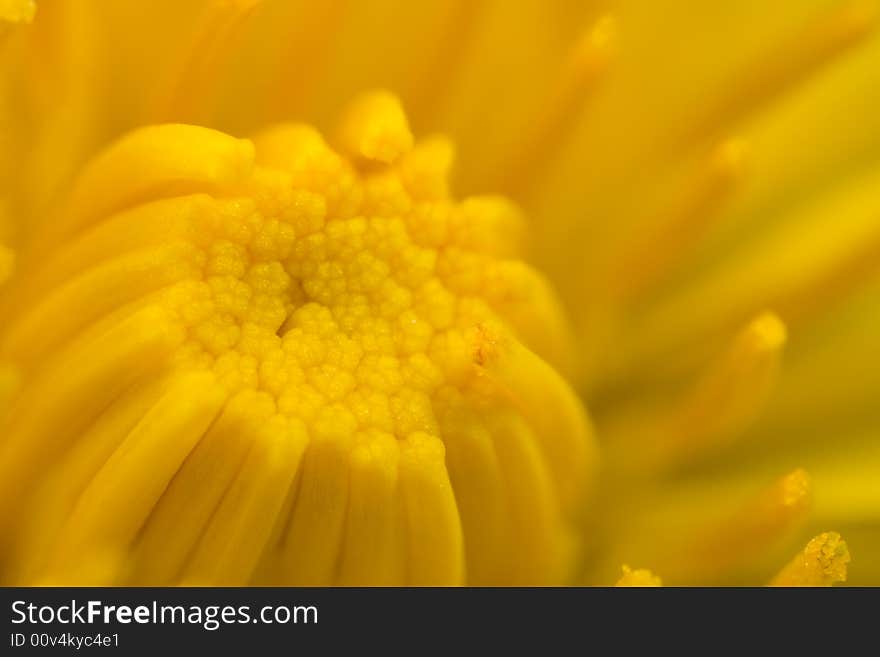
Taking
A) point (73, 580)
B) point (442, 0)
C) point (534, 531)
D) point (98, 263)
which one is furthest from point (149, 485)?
point (442, 0)

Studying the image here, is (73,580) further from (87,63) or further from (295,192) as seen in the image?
(87,63)

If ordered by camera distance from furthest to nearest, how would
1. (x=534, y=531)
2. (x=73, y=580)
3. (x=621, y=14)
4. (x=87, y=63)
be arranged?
(x=621, y=14), (x=87, y=63), (x=534, y=531), (x=73, y=580)

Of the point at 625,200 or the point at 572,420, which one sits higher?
the point at 625,200

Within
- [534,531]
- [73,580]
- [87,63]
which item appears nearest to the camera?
[73,580]
